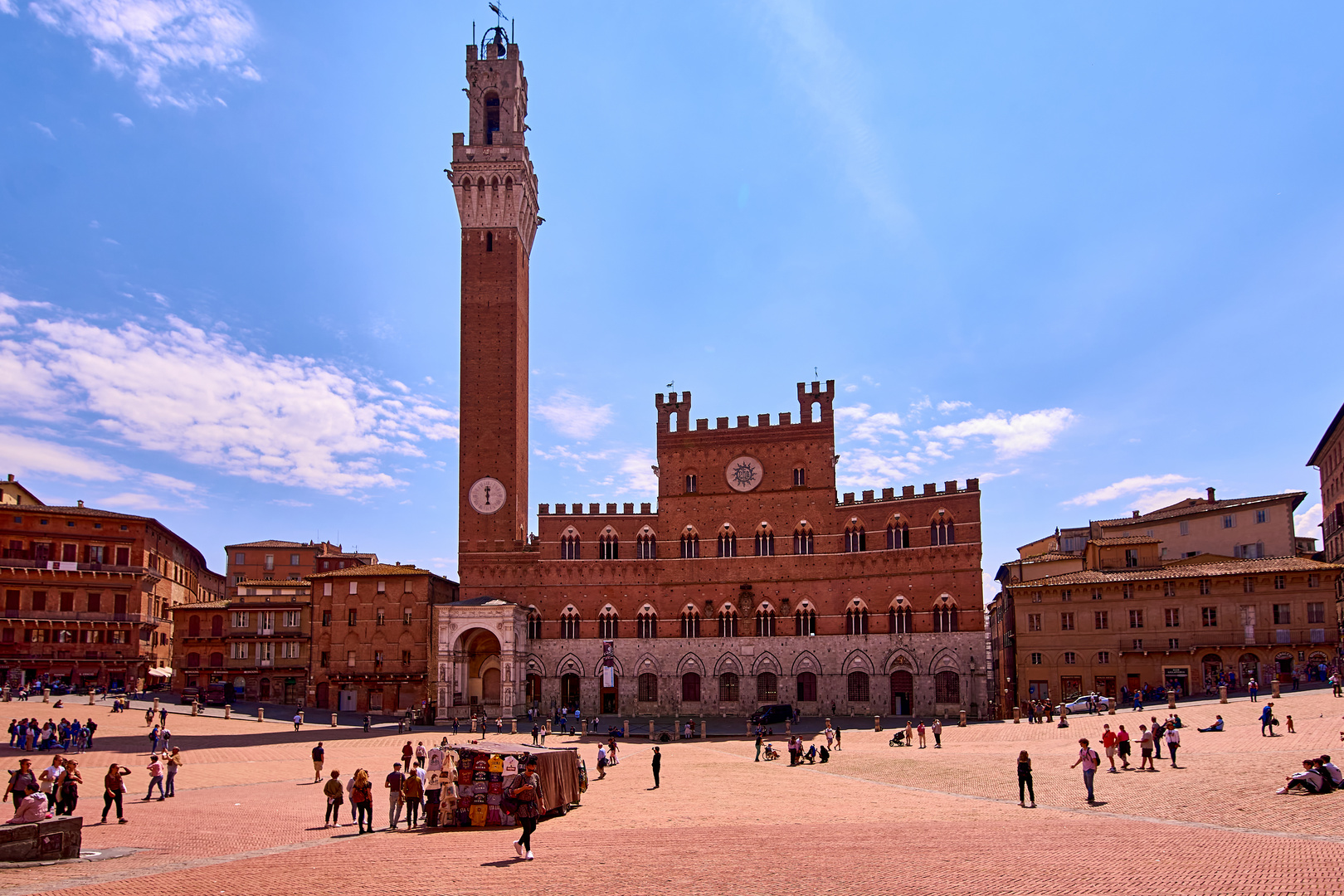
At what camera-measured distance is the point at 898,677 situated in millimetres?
57031

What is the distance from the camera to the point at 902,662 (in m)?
56.9

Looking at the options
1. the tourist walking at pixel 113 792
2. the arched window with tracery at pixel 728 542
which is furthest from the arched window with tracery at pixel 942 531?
the tourist walking at pixel 113 792

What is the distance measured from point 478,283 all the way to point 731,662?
30418 millimetres

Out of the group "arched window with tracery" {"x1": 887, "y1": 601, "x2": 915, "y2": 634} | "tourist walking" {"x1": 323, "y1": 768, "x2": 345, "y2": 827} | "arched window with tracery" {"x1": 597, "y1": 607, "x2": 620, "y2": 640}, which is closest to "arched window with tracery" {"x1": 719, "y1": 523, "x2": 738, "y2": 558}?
"arched window with tracery" {"x1": 597, "y1": 607, "x2": 620, "y2": 640}

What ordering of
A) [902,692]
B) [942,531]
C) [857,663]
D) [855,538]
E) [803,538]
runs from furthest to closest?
1. [803,538]
2. [855,538]
3. [857,663]
4. [942,531]
5. [902,692]

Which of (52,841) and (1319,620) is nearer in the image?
(52,841)

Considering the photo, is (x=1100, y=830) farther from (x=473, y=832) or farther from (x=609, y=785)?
(x=609, y=785)

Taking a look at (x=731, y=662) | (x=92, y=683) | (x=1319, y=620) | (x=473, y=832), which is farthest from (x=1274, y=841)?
(x=92, y=683)

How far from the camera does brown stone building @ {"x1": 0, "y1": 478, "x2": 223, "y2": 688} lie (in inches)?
2362

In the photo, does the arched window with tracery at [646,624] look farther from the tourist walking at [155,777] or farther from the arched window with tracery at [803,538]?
the tourist walking at [155,777]

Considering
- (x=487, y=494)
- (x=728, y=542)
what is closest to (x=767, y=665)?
(x=728, y=542)

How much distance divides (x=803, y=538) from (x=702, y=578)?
6909 millimetres

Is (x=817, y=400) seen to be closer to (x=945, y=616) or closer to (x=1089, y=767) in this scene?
(x=945, y=616)

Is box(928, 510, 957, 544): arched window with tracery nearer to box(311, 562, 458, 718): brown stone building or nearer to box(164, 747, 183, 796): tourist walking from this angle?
box(311, 562, 458, 718): brown stone building
